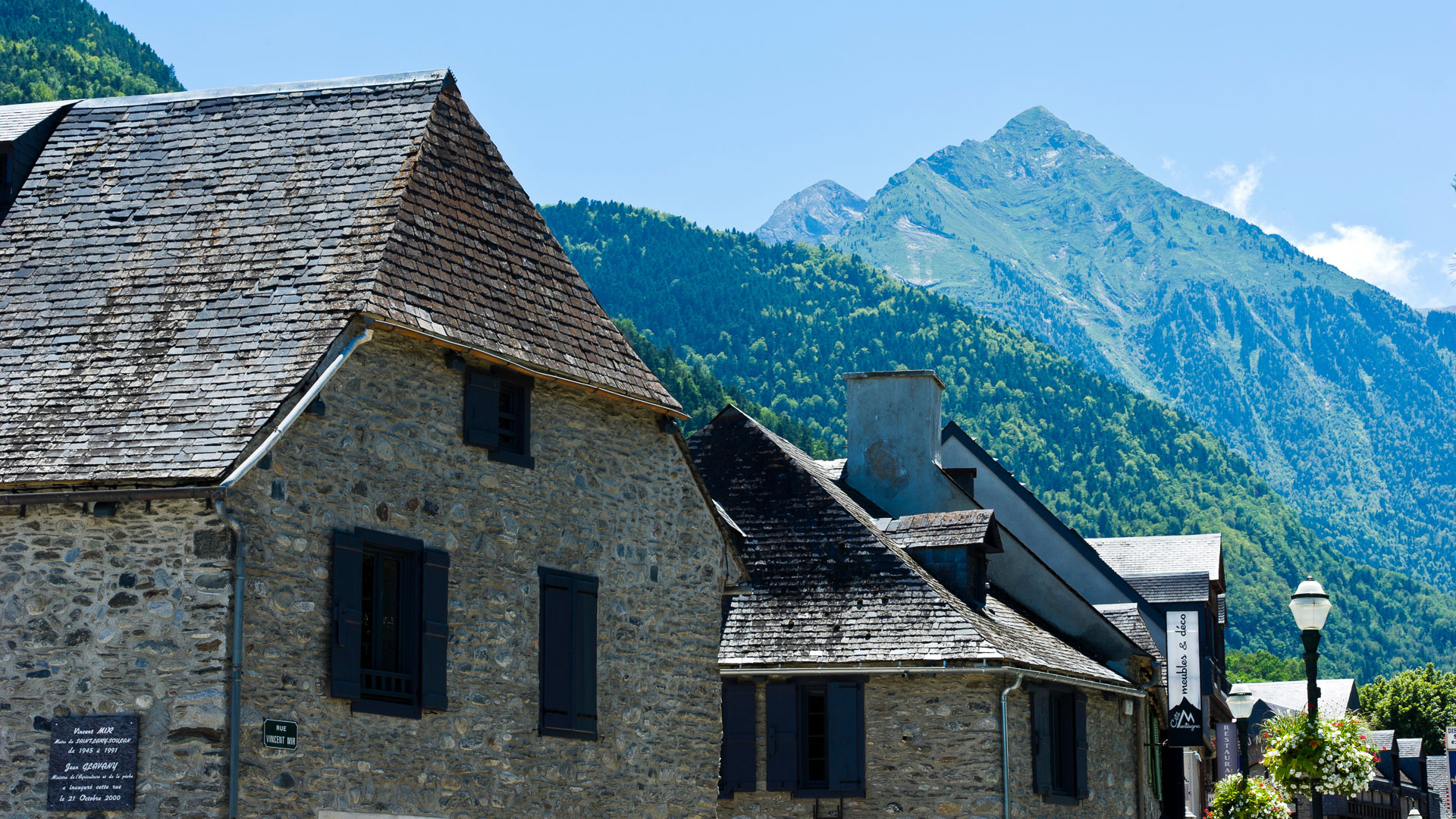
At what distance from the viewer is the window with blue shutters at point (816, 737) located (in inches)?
969

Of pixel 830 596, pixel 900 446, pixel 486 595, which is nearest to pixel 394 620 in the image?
pixel 486 595

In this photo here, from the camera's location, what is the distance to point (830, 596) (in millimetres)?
25828

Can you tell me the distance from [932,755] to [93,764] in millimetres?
13304

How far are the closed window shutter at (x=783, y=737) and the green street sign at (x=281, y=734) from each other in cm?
1151

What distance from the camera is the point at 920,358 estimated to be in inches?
7697

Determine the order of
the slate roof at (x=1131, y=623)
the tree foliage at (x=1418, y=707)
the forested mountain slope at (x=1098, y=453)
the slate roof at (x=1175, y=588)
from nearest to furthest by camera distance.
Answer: the slate roof at (x=1131, y=623) < the slate roof at (x=1175, y=588) < the tree foliage at (x=1418, y=707) < the forested mountain slope at (x=1098, y=453)

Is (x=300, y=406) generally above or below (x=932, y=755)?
above

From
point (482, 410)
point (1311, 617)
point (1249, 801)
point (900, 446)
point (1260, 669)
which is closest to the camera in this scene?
point (482, 410)

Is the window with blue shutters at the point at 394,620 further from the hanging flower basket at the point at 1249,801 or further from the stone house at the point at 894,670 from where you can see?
the hanging flower basket at the point at 1249,801

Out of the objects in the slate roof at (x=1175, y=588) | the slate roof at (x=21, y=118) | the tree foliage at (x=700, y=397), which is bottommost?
the slate roof at (x=1175, y=588)

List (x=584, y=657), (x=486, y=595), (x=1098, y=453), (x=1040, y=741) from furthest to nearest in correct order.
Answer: (x=1098, y=453) < (x=1040, y=741) < (x=584, y=657) < (x=486, y=595)

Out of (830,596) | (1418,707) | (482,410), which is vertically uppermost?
(482,410)

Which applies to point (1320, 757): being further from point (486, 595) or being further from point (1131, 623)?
point (486, 595)

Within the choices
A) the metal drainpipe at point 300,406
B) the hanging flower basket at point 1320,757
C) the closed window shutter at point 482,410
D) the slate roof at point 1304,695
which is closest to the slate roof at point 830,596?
the hanging flower basket at point 1320,757
